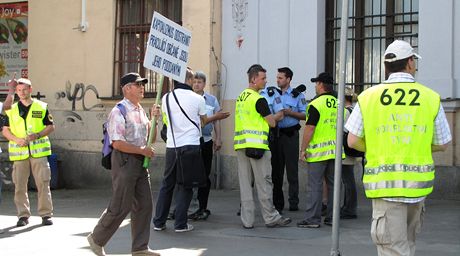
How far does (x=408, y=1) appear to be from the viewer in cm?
1234

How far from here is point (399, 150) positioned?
498 cm

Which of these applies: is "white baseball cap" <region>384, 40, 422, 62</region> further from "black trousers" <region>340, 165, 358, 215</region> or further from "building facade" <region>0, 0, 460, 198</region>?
"building facade" <region>0, 0, 460, 198</region>

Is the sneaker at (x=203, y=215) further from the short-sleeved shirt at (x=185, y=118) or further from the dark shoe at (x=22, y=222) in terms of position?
the dark shoe at (x=22, y=222)

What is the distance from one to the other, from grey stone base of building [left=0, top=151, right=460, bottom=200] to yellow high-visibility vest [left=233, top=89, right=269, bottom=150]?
146 inches

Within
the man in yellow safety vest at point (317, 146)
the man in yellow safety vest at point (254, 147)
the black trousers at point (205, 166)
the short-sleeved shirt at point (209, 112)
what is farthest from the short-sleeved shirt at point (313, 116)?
the black trousers at point (205, 166)

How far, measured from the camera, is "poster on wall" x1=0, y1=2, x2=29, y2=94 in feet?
54.5

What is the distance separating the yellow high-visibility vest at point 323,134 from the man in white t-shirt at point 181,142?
134 centimetres

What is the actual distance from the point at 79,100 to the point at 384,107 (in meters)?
11.2

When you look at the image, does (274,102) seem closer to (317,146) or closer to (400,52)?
(317,146)

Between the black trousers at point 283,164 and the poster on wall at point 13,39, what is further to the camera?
the poster on wall at point 13,39

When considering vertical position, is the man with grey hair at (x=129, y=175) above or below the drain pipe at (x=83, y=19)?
below

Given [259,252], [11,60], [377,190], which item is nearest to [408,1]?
[259,252]

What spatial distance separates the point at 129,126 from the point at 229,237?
2.09 m

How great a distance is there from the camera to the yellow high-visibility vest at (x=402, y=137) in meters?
4.97
